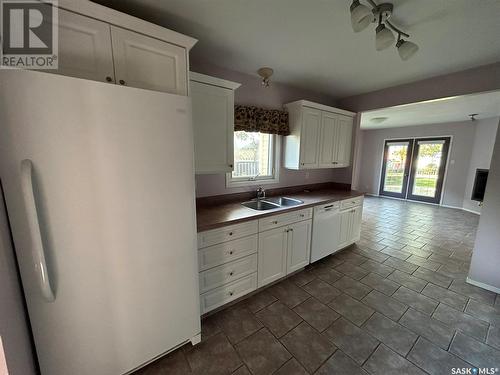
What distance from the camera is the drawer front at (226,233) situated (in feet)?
5.22

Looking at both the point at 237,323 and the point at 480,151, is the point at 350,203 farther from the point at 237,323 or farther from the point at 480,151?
the point at 480,151

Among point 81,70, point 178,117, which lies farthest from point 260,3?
point 81,70

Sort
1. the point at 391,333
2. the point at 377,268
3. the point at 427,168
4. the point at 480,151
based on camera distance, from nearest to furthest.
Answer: the point at 391,333
the point at 377,268
the point at 480,151
the point at 427,168

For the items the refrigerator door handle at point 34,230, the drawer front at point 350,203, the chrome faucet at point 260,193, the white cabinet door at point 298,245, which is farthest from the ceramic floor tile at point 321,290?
the refrigerator door handle at point 34,230

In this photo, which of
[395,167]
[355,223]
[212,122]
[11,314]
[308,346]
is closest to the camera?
[11,314]

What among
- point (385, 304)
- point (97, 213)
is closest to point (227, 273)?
point (97, 213)

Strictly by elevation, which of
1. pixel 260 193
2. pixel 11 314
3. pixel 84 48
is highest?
pixel 84 48

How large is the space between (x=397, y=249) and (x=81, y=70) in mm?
4149

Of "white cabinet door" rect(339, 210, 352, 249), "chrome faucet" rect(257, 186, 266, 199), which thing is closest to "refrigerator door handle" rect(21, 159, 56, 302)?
"chrome faucet" rect(257, 186, 266, 199)

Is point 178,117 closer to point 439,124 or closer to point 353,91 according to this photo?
point 353,91

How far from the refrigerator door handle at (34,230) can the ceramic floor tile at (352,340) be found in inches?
74.2

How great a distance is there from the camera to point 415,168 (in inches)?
236

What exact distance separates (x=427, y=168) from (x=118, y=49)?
7.73 metres

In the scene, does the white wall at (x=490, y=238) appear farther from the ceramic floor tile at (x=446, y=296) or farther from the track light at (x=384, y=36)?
the track light at (x=384, y=36)
